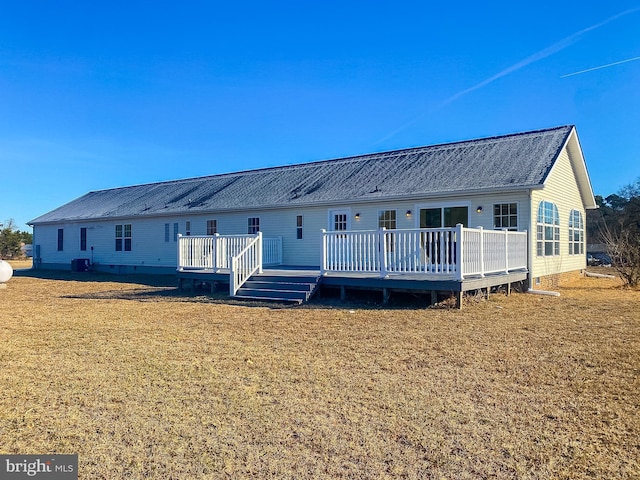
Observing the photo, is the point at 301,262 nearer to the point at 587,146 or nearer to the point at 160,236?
the point at 160,236

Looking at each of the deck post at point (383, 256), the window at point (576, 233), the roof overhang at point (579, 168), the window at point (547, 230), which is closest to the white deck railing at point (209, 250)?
the deck post at point (383, 256)

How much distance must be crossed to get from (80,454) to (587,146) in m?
19.2

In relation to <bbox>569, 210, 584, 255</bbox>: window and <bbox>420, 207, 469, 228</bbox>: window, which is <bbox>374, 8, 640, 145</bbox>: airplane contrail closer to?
<bbox>569, 210, 584, 255</bbox>: window

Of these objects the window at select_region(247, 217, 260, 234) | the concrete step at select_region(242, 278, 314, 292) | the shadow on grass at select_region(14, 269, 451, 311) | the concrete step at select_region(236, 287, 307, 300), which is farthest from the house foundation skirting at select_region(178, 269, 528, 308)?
the window at select_region(247, 217, 260, 234)

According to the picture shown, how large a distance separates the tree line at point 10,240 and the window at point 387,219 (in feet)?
121

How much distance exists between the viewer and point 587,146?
17312 millimetres

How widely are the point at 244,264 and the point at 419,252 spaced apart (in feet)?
16.5

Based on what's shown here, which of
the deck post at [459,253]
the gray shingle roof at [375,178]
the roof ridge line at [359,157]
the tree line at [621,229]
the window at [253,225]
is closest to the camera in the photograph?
the deck post at [459,253]

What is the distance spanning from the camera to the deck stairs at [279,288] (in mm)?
11078

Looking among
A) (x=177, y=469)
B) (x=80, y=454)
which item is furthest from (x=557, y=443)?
(x=80, y=454)

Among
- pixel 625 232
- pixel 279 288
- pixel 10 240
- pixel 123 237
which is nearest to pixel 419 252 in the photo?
pixel 279 288

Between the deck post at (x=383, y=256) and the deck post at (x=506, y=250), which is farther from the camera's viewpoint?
the deck post at (x=506, y=250)

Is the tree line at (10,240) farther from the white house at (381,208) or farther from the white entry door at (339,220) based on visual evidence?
the white entry door at (339,220)

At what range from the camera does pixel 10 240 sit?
1534 inches
